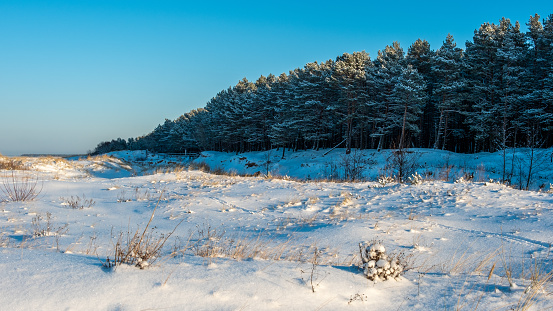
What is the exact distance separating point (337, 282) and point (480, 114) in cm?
3325

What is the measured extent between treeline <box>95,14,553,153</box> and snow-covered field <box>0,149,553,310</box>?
19199 millimetres

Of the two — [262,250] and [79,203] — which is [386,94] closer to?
[79,203]

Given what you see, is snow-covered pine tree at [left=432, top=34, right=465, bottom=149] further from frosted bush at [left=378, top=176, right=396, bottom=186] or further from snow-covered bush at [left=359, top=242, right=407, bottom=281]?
snow-covered bush at [left=359, top=242, right=407, bottom=281]

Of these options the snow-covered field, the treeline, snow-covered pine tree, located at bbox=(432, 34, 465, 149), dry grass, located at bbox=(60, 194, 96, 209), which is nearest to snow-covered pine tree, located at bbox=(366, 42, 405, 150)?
the treeline

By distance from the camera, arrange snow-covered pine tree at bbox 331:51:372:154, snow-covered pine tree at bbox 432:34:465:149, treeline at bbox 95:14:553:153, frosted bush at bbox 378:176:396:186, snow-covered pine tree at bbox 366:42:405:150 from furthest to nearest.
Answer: snow-covered pine tree at bbox 331:51:372:154, snow-covered pine tree at bbox 366:42:405:150, snow-covered pine tree at bbox 432:34:465:149, treeline at bbox 95:14:553:153, frosted bush at bbox 378:176:396:186

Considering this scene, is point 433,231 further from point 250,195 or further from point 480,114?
point 480,114

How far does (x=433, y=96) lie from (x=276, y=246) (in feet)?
116

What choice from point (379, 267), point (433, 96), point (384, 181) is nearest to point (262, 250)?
point (379, 267)

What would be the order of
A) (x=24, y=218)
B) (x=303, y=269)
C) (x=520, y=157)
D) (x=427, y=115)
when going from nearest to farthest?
1. (x=303, y=269)
2. (x=24, y=218)
3. (x=520, y=157)
4. (x=427, y=115)

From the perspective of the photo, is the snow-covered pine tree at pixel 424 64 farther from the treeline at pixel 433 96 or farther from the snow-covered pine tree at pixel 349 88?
the snow-covered pine tree at pixel 349 88

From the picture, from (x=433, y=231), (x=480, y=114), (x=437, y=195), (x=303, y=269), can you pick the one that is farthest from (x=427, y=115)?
(x=303, y=269)

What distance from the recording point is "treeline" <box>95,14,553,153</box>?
27438 mm

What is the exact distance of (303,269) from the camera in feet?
8.96

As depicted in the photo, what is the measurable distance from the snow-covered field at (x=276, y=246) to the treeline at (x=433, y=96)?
19199 millimetres
